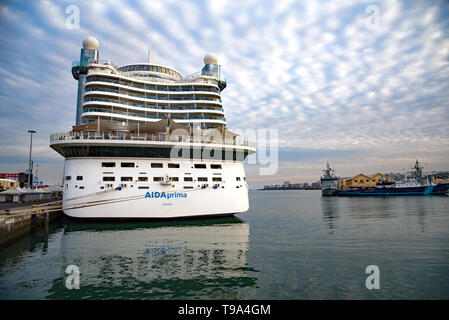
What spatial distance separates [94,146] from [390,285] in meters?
20.8

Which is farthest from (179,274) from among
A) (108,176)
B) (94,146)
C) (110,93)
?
(110,93)

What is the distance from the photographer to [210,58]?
38375 mm

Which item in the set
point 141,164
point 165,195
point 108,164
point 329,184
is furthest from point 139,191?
point 329,184

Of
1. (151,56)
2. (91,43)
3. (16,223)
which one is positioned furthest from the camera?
(91,43)

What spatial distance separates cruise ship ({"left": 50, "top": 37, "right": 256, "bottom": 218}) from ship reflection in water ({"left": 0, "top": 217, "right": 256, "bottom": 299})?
239 cm

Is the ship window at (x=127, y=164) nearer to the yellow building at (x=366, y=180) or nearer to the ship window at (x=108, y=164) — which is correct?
the ship window at (x=108, y=164)

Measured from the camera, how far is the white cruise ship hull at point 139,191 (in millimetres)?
19578

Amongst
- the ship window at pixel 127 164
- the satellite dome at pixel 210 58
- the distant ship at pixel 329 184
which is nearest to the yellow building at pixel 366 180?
the distant ship at pixel 329 184

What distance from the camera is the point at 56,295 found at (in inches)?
310

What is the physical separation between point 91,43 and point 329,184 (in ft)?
307

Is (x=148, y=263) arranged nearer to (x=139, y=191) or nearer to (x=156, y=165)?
(x=139, y=191)

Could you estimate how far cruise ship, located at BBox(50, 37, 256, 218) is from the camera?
1975cm

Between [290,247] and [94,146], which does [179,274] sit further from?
[94,146]
